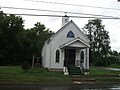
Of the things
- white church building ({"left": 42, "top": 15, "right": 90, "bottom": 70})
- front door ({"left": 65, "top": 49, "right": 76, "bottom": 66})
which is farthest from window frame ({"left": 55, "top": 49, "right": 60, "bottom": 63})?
front door ({"left": 65, "top": 49, "right": 76, "bottom": 66})

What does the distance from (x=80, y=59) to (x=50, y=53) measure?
4.48m

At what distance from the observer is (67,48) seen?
→ 121ft

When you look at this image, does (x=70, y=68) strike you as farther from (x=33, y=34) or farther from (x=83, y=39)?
(x=33, y=34)

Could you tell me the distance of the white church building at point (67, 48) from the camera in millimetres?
35781

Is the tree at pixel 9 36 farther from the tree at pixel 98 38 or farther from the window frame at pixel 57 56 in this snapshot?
the tree at pixel 98 38

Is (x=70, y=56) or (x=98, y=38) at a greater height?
(x=98, y=38)

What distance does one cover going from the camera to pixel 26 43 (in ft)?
180

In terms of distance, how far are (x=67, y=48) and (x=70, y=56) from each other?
1.36 meters

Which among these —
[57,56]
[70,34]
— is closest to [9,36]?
[57,56]

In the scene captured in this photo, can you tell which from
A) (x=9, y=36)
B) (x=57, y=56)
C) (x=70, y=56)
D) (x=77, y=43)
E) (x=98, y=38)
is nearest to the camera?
(x=77, y=43)

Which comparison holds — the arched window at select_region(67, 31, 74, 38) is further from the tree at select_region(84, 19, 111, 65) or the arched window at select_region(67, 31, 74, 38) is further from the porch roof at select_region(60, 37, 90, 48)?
the tree at select_region(84, 19, 111, 65)

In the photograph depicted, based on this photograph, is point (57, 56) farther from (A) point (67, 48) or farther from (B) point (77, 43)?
(B) point (77, 43)

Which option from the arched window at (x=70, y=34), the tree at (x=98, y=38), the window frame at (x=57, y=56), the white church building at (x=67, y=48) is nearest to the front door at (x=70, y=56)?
the white church building at (x=67, y=48)

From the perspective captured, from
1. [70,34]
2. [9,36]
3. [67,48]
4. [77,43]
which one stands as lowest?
[67,48]
